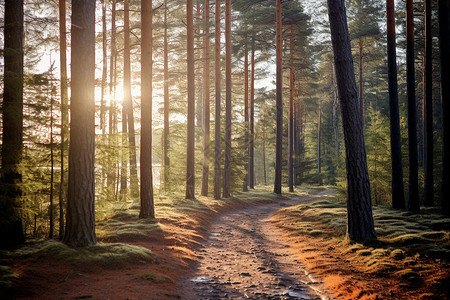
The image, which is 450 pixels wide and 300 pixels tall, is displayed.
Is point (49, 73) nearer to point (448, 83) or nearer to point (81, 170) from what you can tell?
point (81, 170)

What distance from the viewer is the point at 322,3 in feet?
94.9

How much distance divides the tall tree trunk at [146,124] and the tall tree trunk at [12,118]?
438cm

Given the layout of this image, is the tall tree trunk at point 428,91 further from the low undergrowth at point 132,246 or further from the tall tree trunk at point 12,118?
the tall tree trunk at point 12,118

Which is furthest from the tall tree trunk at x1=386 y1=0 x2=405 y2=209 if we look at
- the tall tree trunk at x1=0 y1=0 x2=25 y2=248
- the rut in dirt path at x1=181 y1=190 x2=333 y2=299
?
the tall tree trunk at x1=0 y1=0 x2=25 y2=248

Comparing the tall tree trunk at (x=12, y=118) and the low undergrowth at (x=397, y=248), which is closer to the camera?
the low undergrowth at (x=397, y=248)

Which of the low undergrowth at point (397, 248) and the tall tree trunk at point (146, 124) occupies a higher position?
the tall tree trunk at point (146, 124)

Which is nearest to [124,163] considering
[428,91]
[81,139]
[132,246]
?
[132,246]

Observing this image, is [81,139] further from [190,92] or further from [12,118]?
[190,92]

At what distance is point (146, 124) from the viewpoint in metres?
11.4

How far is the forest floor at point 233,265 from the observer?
5.05 metres

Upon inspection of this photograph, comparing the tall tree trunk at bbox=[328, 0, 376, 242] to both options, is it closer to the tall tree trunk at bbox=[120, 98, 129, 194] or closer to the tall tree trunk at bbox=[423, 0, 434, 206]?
the tall tree trunk at bbox=[120, 98, 129, 194]

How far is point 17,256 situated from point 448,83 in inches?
612

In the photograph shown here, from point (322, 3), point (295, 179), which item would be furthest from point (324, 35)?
point (295, 179)

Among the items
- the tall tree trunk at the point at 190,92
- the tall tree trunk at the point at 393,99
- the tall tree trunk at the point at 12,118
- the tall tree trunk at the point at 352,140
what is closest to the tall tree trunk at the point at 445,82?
the tall tree trunk at the point at 393,99
